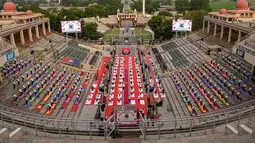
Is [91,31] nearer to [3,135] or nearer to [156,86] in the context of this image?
[156,86]

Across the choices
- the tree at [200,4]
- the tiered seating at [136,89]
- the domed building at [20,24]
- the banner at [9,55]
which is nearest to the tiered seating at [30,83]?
the banner at [9,55]

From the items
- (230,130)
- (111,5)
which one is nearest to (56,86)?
(230,130)

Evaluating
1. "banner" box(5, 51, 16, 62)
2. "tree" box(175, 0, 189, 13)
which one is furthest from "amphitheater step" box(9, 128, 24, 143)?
"tree" box(175, 0, 189, 13)

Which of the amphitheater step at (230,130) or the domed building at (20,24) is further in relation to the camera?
the domed building at (20,24)

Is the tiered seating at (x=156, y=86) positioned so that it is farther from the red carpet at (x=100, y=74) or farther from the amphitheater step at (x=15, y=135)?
the amphitheater step at (x=15, y=135)

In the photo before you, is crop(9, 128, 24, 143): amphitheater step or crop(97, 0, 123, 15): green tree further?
crop(97, 0, 123, 15): green tree

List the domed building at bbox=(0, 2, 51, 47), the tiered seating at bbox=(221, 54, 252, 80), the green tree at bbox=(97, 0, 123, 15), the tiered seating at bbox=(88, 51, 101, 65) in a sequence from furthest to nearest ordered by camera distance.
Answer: the green tree at bbox=(97, 0, 123, 15)
the tiered seating at bbox=(88, 51, 101, 65)
the domed building at bbox=(0, 2, 51, 47)
the tiered seating at bbox=(221, 54, 252, 80)

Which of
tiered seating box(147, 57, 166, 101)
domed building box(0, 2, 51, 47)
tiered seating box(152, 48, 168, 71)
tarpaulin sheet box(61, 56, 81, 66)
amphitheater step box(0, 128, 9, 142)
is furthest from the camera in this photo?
domed building box(0, 2, 51, 47)

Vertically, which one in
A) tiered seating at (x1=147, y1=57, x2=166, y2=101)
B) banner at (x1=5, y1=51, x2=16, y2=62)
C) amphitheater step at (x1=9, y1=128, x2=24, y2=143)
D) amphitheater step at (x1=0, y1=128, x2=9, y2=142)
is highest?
banner at (x1=5, y1=51, x2=16, y2=62)

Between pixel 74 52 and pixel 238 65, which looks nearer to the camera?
pixel 238 65

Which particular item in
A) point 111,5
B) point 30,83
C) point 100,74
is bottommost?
point 100,74

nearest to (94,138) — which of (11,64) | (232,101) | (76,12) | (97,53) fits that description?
(232,101)

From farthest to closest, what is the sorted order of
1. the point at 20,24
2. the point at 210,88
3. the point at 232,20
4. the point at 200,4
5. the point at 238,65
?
the point at 200,4, the point at 20,24, the point at 232,20, the point at 238,65, the point at 210,88

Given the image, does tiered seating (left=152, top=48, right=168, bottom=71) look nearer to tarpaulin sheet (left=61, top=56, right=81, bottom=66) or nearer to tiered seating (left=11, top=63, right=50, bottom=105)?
tarpaulin sheet (left=61, top=56, right=81, bottom=66)
